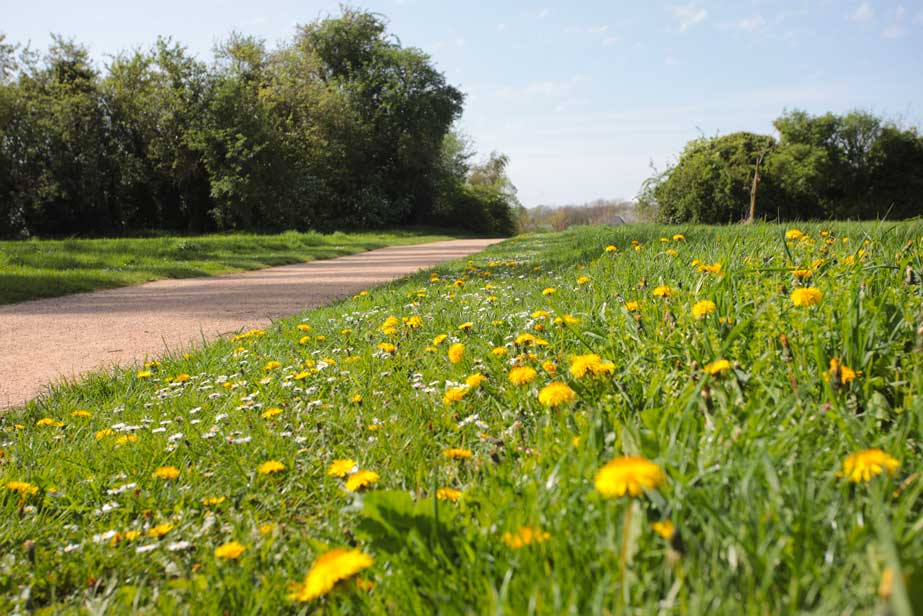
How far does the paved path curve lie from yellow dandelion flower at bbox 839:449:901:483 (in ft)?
12.1

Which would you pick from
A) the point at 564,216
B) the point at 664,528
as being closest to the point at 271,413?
the point at 664,528

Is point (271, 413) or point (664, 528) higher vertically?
point (664, 528)

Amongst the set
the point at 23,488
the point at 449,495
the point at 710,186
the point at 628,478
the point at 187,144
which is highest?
the point at 187,144

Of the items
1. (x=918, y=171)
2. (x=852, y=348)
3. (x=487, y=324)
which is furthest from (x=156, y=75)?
(x=918, y=171)

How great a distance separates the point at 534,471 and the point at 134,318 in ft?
17.9

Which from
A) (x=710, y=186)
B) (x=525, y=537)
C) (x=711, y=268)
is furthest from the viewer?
(x=710, y=186)

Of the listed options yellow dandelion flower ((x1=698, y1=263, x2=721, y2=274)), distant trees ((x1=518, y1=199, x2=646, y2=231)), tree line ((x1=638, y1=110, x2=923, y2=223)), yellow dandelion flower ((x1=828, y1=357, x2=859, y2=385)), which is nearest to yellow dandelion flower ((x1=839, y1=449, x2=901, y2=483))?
yellow dandelion flower ((x1=828, y1=357, x2=859, y2=385))

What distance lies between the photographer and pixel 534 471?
1493 millimetres

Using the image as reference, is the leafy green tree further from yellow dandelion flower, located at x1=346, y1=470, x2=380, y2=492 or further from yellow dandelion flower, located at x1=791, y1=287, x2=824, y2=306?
yellow dandelion flower, located at x1=346, y1=470, x2=380, y2=492

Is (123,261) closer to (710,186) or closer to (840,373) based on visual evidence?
(840,373)

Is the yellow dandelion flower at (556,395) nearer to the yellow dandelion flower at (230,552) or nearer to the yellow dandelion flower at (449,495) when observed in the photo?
the yellow dandelion flower at (449,495)

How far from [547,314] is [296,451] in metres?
1.52

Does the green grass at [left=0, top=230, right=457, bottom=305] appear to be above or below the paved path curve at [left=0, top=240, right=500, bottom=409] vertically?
above

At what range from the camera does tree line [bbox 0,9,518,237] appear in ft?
70.4
